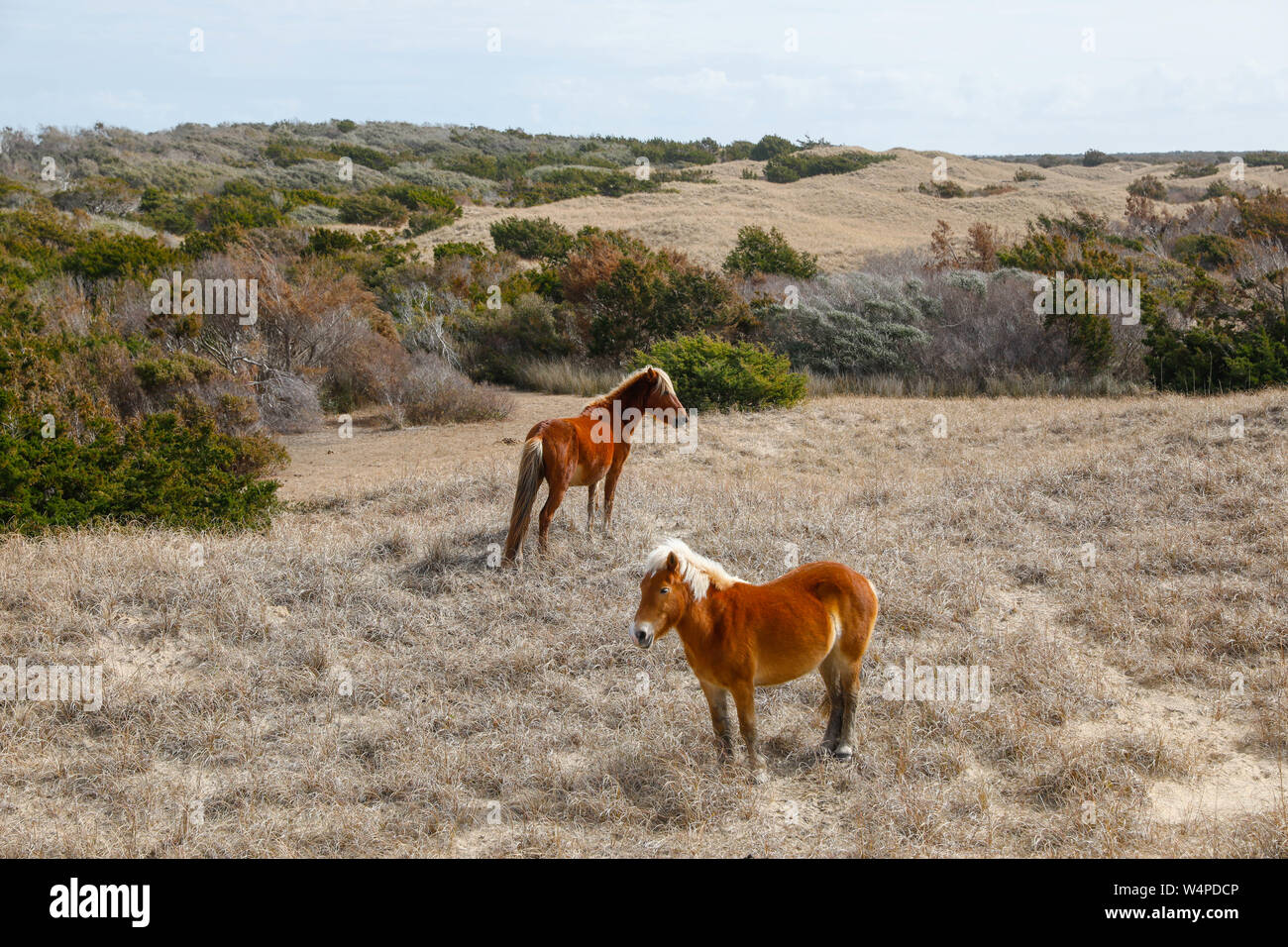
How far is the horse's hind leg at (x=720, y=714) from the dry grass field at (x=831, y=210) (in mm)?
25277

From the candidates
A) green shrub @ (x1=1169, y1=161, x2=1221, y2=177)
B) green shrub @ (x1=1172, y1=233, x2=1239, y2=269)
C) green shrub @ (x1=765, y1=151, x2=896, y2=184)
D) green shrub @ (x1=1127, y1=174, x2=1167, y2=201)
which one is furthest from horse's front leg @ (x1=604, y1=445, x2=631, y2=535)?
green shrub @ (x1=1169, y1=161, x2=1221, y2=177)

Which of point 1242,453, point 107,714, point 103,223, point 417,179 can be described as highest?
point 417,179

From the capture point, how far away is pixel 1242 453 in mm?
10086

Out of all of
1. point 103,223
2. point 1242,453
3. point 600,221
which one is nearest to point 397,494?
point 1242,453

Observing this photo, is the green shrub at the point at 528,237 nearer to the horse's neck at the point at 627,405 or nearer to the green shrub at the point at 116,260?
the green shrub at the point at 116,260

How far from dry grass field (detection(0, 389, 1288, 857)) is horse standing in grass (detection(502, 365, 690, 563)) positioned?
0.39m

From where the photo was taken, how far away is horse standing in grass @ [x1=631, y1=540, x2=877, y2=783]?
4164 mm

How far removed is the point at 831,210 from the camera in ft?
142

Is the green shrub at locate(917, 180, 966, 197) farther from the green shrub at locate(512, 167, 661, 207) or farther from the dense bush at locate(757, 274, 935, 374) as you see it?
the dense bush at locate(757, 274, 935, 374)

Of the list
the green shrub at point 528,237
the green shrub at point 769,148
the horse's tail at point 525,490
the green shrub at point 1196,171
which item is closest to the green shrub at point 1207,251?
the green shrub at point 528,237

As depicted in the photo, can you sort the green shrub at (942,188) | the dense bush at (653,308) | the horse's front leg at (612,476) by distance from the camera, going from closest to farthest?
the horse's front leg at (612,476), the dense bush at (653,308), the green shrub at (942,188)

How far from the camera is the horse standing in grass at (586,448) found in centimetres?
734

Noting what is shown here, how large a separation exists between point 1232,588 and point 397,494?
776 cm

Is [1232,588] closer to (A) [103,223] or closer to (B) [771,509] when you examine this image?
(B) [771,509]
